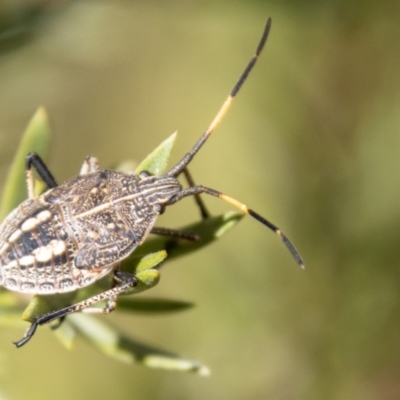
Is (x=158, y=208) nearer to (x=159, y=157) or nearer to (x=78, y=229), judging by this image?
(x=78, y=229)

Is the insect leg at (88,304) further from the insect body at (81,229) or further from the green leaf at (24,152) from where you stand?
the green leaf at (24,152)

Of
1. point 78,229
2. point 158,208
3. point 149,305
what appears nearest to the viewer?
point 149,305

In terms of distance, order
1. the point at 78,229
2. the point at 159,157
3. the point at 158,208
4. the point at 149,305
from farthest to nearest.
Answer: the point at 158,208
the point at 78,229
the point at 149,305
the point at 159,157

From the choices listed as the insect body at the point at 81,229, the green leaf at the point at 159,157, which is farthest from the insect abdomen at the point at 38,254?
the green leaf at the point at 159,157

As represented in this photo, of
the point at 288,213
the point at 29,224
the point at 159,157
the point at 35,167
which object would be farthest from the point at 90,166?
the point at 288,213

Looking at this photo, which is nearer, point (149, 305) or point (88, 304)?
point (88, 304)

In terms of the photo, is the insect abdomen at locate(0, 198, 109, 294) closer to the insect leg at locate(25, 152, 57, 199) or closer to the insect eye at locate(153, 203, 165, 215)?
the insect leg at locate(25, 152, 57, 199)

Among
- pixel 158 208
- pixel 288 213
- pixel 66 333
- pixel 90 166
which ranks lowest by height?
pixel 288 213
